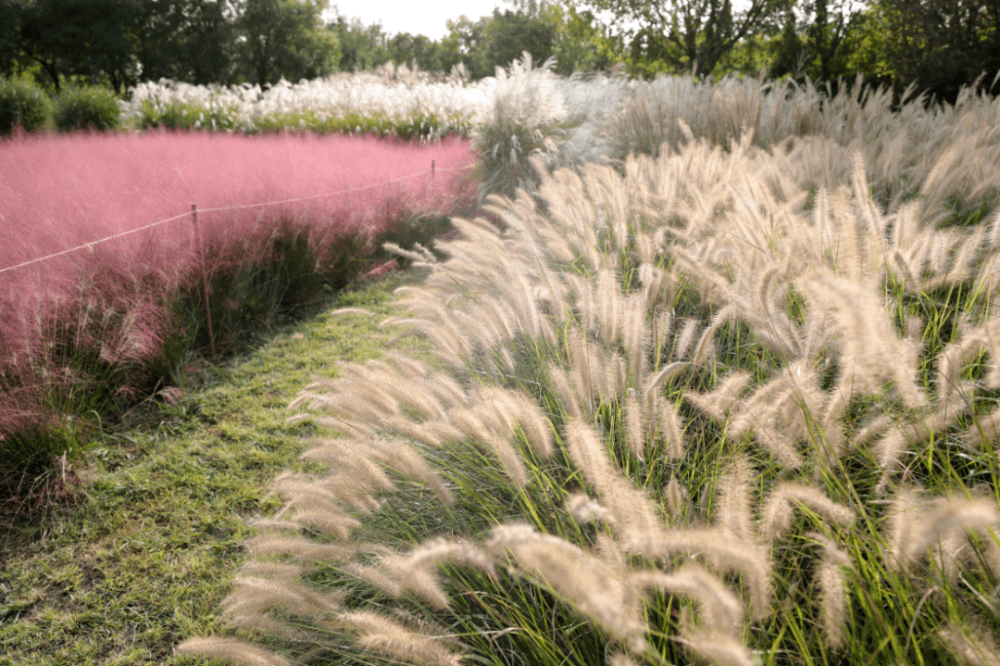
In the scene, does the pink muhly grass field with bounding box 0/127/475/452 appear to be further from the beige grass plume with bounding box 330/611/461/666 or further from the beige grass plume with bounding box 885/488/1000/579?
the beige grass plume with bounding box 885/488/1000/579

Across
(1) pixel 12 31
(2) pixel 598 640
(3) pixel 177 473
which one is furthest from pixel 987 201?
(1) pixel 12 31

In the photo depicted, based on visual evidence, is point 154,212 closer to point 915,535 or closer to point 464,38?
point 915,535

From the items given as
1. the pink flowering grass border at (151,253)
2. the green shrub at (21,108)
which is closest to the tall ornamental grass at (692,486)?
the pink flowering grass border at (151,253)

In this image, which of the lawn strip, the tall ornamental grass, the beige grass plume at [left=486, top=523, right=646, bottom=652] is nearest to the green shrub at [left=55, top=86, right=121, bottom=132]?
the lawn strip

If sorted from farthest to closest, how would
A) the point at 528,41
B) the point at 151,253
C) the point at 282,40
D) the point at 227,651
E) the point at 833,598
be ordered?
the point at 528,41 < the point at 282,40 < the point at 151,253 < the point at 227,651 < the point at 833,598

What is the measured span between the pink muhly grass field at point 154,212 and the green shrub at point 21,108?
4050mm

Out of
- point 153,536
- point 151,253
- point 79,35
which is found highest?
point 79,35

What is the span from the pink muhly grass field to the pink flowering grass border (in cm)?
1

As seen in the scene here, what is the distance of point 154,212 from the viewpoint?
3.32 metres

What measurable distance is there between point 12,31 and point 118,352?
101 feet

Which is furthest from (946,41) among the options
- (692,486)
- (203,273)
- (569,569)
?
(569,569)

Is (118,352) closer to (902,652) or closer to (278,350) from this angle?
(278,350)

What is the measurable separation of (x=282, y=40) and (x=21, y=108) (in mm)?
23556

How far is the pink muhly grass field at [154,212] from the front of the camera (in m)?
2.51
